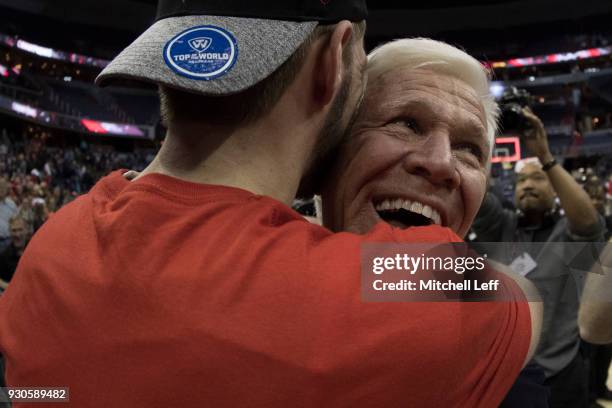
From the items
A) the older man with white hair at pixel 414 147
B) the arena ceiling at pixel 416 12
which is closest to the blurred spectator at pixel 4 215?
the older man with white hair at pixel 414 147

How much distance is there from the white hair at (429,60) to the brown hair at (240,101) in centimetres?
34

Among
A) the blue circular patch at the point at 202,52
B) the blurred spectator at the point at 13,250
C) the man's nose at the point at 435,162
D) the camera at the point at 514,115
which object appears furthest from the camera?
the blurred spectator at the point at 13,250

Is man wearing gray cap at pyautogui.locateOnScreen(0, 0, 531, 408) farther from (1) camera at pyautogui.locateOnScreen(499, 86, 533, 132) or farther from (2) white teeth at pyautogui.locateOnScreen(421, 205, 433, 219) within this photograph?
(1) camera at pyautogui.locateOnScreen(499, 86, 533, 132)

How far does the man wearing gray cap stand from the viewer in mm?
446

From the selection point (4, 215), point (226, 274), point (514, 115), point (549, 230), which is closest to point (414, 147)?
point (226, 274)

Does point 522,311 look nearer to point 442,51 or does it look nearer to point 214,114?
point 214,114

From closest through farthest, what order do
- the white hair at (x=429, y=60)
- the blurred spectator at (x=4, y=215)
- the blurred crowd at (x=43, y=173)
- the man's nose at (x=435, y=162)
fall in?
the man's nose at (x=435, y=162) < the white hair at (x=429, y=60) < the blurred spectator at (x=4, y=215) < the blurred crowd at (x=43, y=173)

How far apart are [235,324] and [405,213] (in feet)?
1.46

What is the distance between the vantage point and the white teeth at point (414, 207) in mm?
813

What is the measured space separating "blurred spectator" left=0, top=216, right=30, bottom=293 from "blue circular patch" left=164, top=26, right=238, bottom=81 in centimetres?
300

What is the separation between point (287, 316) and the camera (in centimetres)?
45

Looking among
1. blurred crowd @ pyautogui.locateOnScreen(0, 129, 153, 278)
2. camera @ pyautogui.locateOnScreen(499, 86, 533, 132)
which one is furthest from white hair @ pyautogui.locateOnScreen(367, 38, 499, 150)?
blurred crowd @ pyautogui.locateOnScreen(0, 129, 153, 278)

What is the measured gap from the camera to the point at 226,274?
465 mm

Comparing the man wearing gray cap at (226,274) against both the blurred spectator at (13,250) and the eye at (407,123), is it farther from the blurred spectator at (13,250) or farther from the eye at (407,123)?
the blurred spectator at (13,250)
